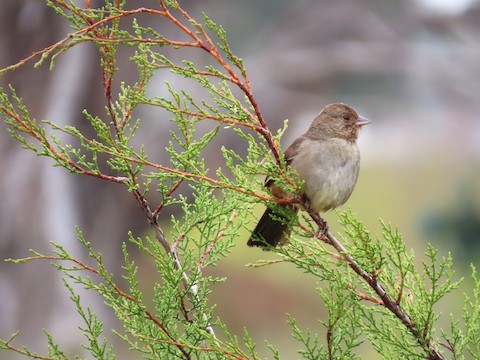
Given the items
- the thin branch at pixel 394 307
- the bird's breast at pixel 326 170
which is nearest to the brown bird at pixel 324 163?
the bird's breast at pixel 326 170

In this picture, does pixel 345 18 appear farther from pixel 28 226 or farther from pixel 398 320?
pixel 398 320

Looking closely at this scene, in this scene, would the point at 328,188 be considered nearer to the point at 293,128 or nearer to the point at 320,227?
the point at 320,227

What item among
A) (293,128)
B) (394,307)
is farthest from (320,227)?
(293,128)

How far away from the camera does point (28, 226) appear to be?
11.3 ft

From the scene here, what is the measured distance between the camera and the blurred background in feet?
10.8

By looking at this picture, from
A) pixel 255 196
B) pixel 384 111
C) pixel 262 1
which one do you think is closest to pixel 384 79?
pixel 384 111

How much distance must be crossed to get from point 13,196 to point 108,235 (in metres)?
0.45

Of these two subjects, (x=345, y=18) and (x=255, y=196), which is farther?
(x=345, y=18)

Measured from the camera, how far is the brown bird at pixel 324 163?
1.47m

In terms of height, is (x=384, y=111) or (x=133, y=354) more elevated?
(x=384, y=111)

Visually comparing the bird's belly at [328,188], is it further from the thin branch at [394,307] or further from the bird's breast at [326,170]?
the thin branch at [394,307]

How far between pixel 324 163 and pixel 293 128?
6.40 feet

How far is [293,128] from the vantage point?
348cm

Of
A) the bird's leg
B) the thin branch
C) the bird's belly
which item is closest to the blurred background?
the bird's belly
